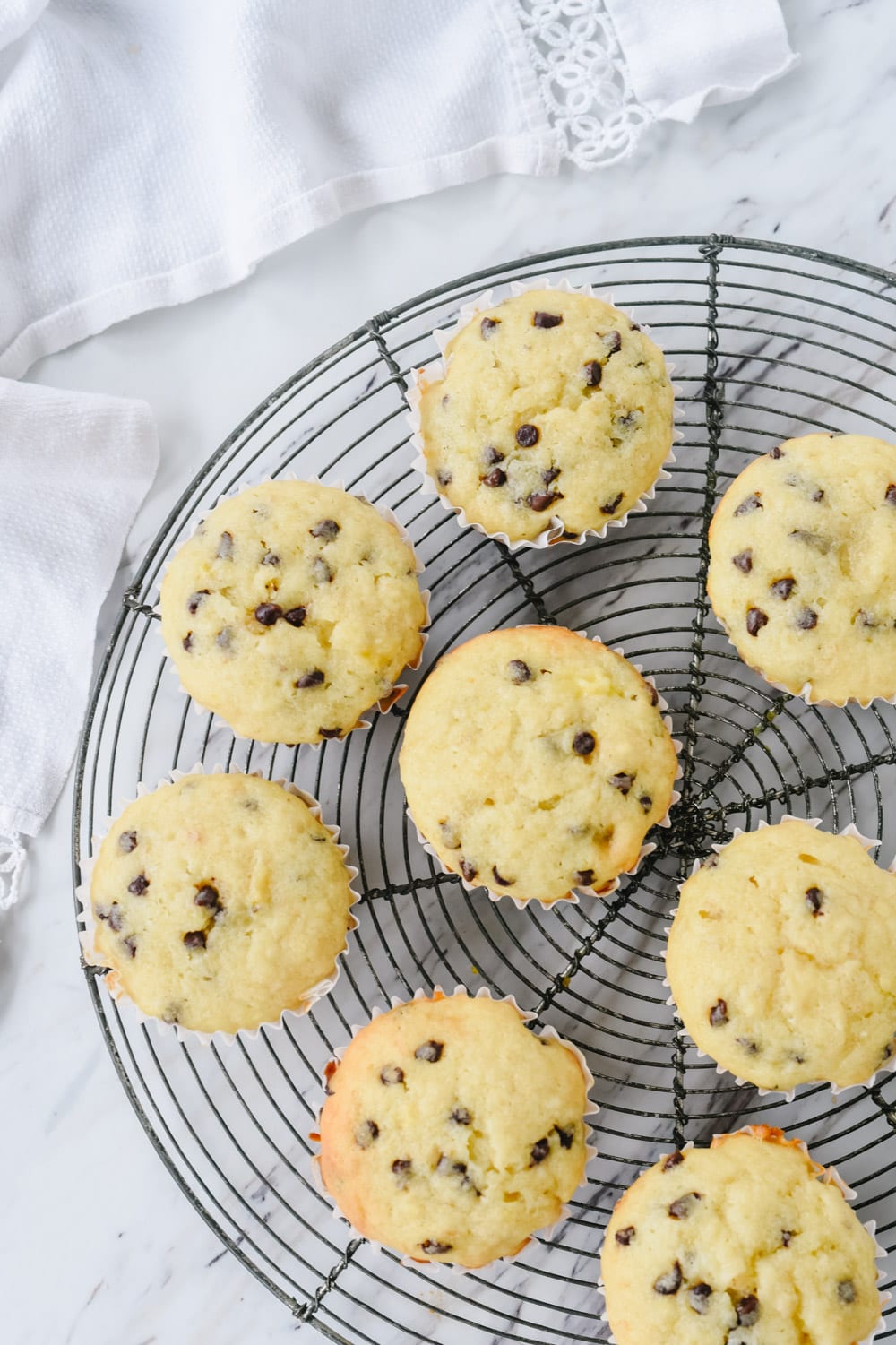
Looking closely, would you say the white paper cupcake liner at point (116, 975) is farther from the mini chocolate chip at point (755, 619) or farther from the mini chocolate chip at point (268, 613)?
the mini chocolate chip at point (755, 619)

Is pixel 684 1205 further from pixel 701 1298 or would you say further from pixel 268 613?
pixel 268 613

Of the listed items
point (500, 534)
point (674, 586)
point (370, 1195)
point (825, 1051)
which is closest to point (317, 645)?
point (500, 534)

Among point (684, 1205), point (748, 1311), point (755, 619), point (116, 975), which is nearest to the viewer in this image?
point (748, 1311)

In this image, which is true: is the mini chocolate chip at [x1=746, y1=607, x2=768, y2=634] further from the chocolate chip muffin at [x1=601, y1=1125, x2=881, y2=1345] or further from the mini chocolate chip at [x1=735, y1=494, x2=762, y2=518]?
the chocolate chip muffin at [x1=601, y1=1125, x2=881, y2=1345]

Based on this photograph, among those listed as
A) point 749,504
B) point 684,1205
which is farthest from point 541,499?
point 684,1205

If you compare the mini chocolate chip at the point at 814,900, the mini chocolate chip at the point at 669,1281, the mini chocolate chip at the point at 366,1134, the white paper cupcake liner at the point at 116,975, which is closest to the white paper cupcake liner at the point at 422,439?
the white paper cupcake liner at the point at 116,975

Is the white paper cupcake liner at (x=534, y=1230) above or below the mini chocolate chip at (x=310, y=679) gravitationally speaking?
below
